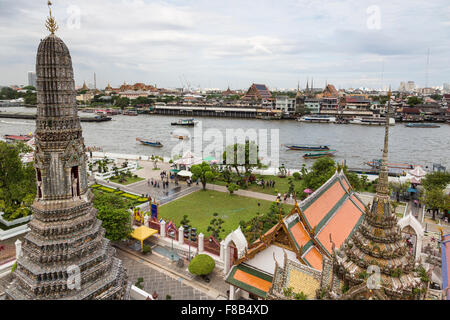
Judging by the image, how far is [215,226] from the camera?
2277 cm

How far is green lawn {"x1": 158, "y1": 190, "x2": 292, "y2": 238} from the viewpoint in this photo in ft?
77.9

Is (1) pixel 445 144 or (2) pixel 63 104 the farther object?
(1) pixel 445 144

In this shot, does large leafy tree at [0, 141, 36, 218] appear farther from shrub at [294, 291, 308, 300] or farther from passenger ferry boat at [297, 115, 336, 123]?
passenger ferry boat at [297, 115, 336, 123]

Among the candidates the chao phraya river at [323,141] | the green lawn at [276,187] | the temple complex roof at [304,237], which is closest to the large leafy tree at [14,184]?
the temple complex roof at [304,237]

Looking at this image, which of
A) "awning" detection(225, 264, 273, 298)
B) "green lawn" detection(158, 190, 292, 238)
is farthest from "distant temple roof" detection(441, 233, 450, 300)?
"green lawn" detection(158, 190, 292, 238)

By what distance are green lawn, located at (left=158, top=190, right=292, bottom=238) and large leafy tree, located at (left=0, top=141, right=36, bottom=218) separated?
9.90 meters

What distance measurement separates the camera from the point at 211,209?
86.9ft

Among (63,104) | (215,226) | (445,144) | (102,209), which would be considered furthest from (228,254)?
(445,144)

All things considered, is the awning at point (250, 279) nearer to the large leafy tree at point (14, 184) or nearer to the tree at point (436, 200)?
the large leafy tree at point (14, 184)

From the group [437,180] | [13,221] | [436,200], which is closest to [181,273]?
[13,221]

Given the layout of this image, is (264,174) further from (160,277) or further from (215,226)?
(160,277)
